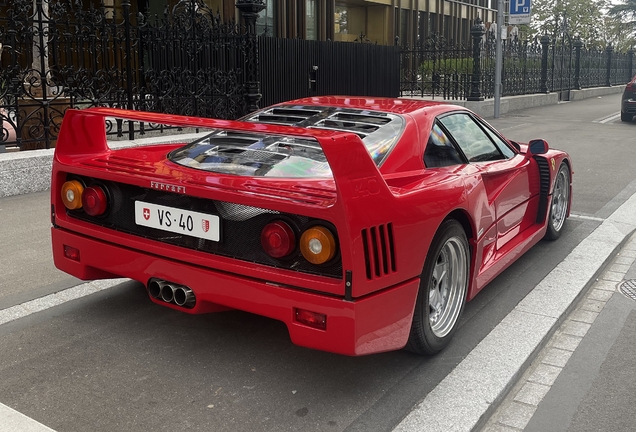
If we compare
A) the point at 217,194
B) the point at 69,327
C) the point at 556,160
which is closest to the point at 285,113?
the point at 217,194

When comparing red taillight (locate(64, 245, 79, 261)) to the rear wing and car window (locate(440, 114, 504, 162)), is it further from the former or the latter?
car window (locate(440, 114, 504, 162))

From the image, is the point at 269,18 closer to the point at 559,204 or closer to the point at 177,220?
the point at 559,204

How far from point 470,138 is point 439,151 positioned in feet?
1.82

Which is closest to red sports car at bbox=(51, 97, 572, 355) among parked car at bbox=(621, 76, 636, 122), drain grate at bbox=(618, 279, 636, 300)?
drain grate at bbox=(618, 279, 636, 300)

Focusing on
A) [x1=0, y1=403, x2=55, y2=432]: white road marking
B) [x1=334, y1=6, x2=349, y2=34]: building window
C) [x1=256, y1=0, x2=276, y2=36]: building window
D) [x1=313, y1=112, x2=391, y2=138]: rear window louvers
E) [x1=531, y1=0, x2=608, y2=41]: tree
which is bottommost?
[x1=0, y1=403, x2=55, y2=432]: white road marking

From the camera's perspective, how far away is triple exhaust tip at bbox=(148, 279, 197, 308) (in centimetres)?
339

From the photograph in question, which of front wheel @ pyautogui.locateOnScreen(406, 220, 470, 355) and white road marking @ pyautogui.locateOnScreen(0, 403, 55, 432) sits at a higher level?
front wheel @ pyautogui.locateOnScreen(406, 220, 470, 355)

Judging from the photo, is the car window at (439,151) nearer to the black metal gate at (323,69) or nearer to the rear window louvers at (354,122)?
the rear window louvers at (354,122)

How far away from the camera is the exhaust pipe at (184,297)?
11.1 feet

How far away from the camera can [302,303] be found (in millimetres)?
3008

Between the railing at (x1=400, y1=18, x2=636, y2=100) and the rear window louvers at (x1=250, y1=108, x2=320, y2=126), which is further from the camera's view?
the railing at (x1=400, y1=18, x2=636, y2=100)

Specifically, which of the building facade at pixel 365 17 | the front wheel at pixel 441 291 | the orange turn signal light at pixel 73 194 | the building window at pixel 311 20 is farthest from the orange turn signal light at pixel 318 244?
the building window at pixel 311 20

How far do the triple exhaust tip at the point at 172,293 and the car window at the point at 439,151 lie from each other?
153 cm

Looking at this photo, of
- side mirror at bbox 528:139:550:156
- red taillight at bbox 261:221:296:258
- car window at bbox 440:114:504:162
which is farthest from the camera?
side mirror at bbox 528:139:550:156
